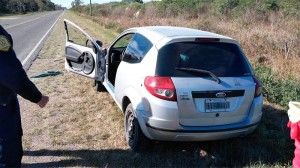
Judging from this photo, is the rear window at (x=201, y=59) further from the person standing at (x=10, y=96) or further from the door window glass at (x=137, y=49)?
the person standing at (x=10, y=96)

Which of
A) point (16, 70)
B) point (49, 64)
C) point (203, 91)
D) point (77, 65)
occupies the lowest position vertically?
point (49, 64)

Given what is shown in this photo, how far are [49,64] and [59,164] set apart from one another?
23.3 feet

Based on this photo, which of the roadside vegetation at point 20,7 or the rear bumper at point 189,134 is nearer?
the rear bumper at point 189,134

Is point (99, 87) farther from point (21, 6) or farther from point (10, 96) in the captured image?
point (21, 6)

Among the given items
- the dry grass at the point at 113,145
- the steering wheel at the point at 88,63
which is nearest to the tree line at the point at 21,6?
the steering wheel at the point at 88,63

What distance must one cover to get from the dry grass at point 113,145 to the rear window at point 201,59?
1.09 metres

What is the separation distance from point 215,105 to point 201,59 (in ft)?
1.99

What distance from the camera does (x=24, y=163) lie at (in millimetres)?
4289

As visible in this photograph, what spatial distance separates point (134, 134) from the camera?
4570 millimetres

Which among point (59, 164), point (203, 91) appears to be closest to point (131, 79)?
point (203, 91)

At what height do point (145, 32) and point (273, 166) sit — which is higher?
point (145, 32)

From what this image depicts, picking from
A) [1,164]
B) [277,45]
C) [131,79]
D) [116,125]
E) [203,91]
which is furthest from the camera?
[277,45]

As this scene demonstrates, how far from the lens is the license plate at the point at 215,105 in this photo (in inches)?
161

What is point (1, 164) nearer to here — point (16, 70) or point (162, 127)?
point (16, 70)
